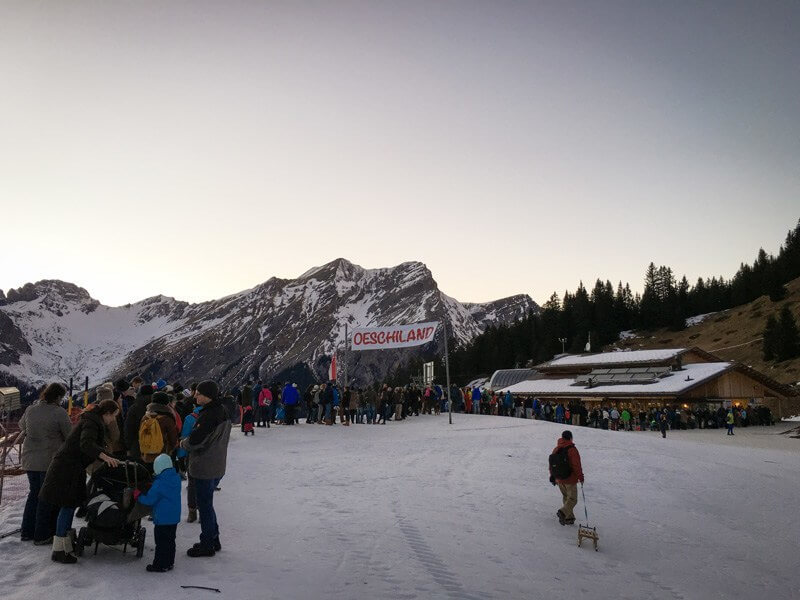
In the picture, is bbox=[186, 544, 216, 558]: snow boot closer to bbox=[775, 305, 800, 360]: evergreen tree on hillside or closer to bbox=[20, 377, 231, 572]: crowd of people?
bbox=[20, 377, 231, 572]: crowd of people

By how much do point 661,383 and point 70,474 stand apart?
41758 millimetres

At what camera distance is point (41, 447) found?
23.9 feet

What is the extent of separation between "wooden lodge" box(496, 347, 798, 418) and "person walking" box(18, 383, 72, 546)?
38759 millimetres

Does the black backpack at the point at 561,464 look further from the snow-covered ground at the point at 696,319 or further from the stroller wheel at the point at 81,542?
the snow-covered ground at the point at 696,319

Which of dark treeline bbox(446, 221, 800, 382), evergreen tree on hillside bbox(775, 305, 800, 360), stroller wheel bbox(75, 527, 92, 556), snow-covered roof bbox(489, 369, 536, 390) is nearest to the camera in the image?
stroller wheel bbox(75, 527, 92, 556)

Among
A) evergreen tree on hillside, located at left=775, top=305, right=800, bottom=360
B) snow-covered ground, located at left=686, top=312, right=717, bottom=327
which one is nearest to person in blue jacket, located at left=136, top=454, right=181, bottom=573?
evergreen tree on hillside, located at left=775, top=305, right=800, bottom=360

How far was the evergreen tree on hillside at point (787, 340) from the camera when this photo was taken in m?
75.4

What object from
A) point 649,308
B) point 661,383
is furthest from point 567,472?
point 649,308

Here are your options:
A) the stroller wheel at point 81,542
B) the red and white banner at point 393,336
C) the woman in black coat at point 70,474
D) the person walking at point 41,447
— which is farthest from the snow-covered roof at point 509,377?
the woman in black coat at point 70,474

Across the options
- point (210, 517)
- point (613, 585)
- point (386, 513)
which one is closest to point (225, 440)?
point (210, 517)

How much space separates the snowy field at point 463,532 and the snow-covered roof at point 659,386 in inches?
798

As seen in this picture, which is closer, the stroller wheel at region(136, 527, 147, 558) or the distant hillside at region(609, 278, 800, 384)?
the stroller wheel at region(136, 527, 147, 558)

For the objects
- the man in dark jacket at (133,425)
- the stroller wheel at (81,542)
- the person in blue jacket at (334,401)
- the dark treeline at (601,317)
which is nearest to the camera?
the stroller wheel at (81,542)

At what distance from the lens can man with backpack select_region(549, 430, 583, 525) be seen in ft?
34.9
